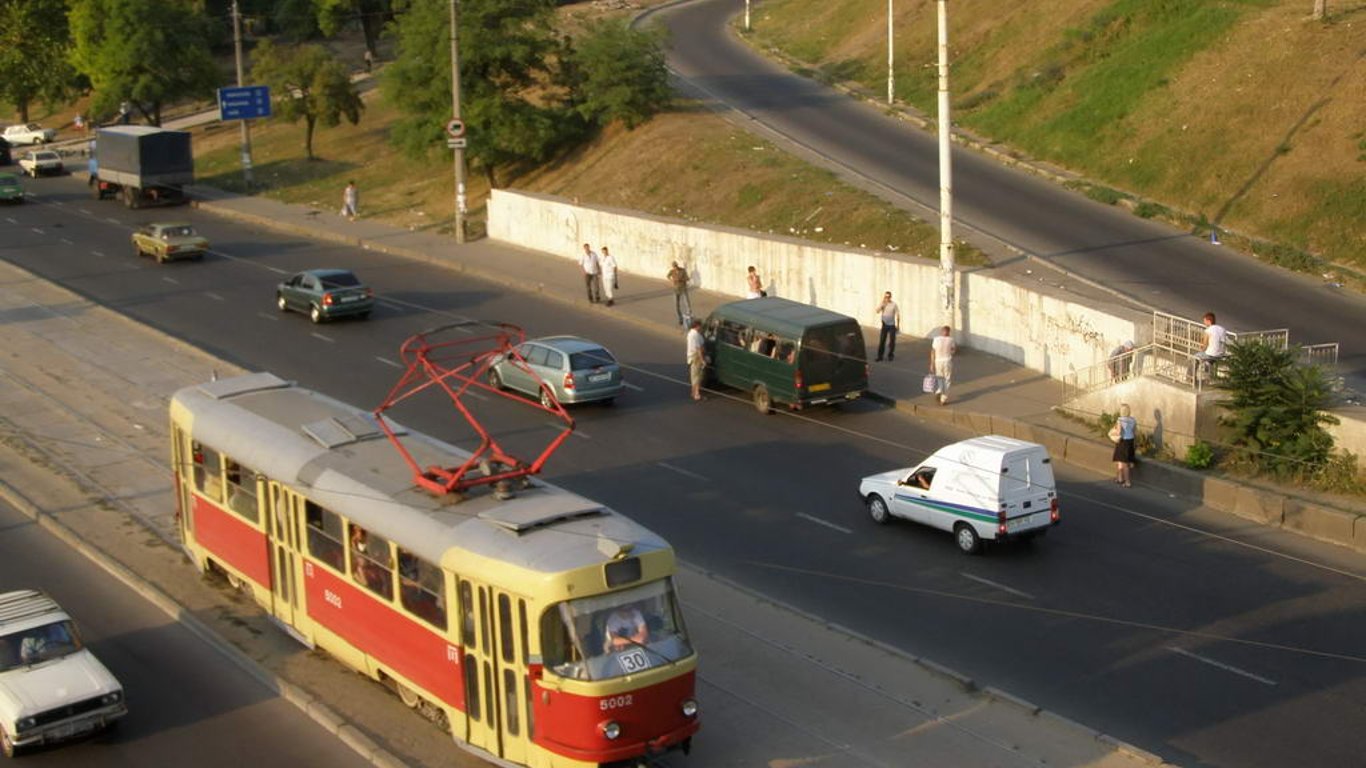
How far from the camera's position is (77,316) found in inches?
1513

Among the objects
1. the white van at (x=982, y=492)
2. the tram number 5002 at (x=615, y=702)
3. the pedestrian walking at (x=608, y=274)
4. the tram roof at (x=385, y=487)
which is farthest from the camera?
the pedestrian walking at (x=608, y=274)

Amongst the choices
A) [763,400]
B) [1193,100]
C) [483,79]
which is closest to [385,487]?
[763,400]

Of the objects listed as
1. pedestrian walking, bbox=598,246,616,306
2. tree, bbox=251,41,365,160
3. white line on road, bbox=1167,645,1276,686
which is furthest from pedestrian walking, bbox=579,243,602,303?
tree, bbox=251,41,365,160

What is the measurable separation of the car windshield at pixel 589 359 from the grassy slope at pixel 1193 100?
1823 cm

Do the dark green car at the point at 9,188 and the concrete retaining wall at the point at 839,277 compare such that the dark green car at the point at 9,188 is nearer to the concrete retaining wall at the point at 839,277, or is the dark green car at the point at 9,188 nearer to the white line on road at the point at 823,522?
the concrete retaining wall at the point at 839,277

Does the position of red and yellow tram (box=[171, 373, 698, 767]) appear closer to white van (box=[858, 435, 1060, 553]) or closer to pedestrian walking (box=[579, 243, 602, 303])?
white van (box=[858, 435, 1060, 553])

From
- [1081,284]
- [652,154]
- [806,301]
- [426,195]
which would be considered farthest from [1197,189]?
[426,195]

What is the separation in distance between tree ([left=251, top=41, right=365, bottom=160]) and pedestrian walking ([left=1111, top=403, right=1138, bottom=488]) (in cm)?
4984

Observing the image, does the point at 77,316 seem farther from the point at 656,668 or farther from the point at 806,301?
the point at 656,668

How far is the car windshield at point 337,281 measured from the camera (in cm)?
3734

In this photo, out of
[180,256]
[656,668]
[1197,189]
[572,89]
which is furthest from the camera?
[572,89]

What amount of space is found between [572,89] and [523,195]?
Result: 34.9 ft

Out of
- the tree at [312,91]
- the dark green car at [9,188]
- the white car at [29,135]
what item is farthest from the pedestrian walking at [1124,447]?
the white car at [29,135]

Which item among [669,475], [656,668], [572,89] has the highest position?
[572,89]
